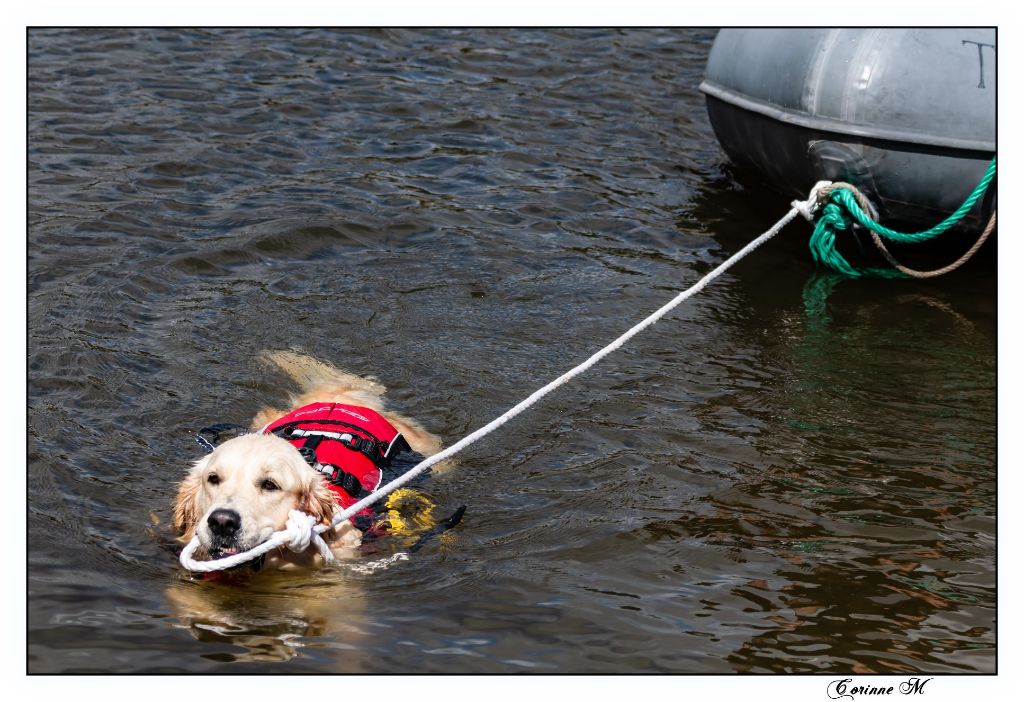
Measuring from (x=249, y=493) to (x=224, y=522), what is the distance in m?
0.19

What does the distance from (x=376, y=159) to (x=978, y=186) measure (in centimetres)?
480

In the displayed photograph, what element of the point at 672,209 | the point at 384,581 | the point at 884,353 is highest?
the point at 672,209

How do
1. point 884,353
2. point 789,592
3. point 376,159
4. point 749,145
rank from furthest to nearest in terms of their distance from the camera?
point 376,159 → point 749,145 → point 884,353 → point 789,592

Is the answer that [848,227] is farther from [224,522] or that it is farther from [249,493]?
[224,522]

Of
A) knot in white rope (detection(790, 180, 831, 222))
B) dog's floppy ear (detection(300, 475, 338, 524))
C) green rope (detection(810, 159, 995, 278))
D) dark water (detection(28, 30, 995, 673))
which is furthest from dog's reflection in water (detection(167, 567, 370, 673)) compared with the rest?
green rope (detection(810, 159, 995, 278))

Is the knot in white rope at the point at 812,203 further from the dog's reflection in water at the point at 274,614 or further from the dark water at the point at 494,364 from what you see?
the dog's reflection in water at the point at 274,614

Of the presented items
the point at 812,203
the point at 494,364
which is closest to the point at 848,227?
the point at 812,203

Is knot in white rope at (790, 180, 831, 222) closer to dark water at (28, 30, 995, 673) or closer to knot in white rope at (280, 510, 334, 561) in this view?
dark water at (28, 30, 995, 673)

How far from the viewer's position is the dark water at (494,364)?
4469 millimetres

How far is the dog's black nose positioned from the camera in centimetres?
423

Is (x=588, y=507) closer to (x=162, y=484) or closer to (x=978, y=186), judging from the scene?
(x=162, y=484)

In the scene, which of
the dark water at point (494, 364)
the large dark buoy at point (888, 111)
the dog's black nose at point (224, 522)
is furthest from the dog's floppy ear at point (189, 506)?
the large dark buoy at point (888, 111)

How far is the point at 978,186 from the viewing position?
730 centimetres

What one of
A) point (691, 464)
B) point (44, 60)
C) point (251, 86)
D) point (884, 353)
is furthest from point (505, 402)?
point (44, 60)
